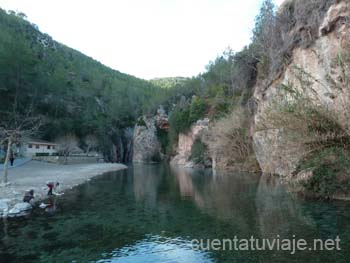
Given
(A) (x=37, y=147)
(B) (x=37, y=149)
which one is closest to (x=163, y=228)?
(B) (x=37, y=149)

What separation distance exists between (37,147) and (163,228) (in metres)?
56.9

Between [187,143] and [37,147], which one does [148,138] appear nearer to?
[187,143]

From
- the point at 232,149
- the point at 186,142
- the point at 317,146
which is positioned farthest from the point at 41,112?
the point at 317,146

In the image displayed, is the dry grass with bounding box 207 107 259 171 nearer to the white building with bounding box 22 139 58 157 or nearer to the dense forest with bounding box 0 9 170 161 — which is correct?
the dense forest with bounding box 0 9 170 161

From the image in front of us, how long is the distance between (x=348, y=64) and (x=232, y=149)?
126 ft

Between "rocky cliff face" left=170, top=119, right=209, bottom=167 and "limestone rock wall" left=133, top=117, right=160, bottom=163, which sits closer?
"rocky cliff face" left=170, top=119, right=209, bottom=167

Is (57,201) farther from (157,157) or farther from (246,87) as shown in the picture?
(157,157)

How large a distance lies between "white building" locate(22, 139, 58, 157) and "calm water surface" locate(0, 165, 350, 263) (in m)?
45.3

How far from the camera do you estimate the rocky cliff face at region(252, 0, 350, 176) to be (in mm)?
15336

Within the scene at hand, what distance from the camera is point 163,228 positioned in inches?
567

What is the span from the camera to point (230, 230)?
13664 millimetres

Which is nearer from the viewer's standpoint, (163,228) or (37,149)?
(163,228)

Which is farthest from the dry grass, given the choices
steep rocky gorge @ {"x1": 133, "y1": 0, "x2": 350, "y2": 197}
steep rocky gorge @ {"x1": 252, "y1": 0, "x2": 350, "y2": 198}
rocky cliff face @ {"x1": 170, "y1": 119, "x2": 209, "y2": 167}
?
steep rocky gorge @ {"x1": 252, "y1": 0, "x2": 350, "y2": 198}

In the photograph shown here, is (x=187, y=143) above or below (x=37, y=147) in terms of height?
above
